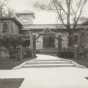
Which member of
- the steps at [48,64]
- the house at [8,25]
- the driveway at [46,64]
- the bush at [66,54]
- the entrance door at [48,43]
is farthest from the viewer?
the entrance door at [48,43]

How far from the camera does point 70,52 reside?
2725 cm

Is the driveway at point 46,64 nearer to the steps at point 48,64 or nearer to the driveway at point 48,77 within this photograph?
the steps at point 48,64

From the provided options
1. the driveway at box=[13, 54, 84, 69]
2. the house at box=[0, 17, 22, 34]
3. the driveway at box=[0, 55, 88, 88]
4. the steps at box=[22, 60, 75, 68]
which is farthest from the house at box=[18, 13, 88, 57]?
the driveway at box=[0, 55, 88, 88]

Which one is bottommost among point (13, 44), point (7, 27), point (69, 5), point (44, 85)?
point (44, 85)

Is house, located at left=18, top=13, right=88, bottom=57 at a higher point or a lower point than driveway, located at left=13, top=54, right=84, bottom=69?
higher

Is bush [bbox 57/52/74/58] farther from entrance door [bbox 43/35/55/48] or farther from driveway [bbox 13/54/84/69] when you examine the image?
entrance door [bbox 43/35/55/48]

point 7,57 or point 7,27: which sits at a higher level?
point 7,27

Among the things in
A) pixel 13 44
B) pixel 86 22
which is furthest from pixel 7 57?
pixel 86 22

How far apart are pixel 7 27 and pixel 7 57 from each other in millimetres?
10997

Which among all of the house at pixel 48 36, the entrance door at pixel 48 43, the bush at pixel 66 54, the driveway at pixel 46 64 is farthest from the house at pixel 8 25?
the driveway at pixel 46 64

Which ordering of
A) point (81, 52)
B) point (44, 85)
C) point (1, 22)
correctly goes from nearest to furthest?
1. point (44, 85)
2. point (81, 52)
3. point (1, 22)

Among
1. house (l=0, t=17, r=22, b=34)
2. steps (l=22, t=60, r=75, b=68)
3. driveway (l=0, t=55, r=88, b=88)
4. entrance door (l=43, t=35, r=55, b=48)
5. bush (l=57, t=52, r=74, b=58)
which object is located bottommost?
driveway (l=0, t=55, r=88, b=88)

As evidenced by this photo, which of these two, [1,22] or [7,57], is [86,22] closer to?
[1,22]

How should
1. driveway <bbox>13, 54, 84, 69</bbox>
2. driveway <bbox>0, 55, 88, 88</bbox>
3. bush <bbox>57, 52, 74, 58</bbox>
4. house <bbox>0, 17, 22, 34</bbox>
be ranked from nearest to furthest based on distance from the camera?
driveway <bbox>0, 55, 88, 88</bbox> < driveway <bbox>13, 54, 84, 69</bbox> < bush <bbox>57, 52, 74, 58</bbox> < house <bbox>0, 17, 22, 34</bbox>
